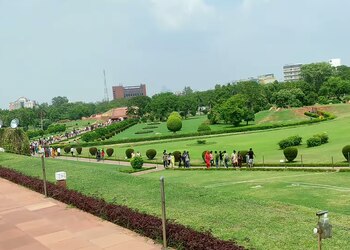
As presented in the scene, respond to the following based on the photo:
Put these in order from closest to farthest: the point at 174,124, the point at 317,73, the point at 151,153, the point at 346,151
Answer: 1. the point at 346,151
2. the point at 151,153
3. the point at 174,124
4. the point at 317,73

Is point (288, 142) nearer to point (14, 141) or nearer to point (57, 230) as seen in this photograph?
point (14, 141)

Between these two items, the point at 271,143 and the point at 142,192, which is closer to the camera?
the point at 142,192

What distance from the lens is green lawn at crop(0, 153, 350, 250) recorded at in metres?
7.11

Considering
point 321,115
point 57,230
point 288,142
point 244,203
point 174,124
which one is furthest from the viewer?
point 174,124

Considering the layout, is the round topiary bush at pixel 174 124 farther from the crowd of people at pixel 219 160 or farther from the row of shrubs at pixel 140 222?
the row of shrubs at pixel 140 222

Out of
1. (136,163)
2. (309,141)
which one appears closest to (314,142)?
(309,141)

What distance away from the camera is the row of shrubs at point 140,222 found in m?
7.00

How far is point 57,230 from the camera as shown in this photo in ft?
30.3

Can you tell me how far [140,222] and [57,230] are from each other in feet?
6.25

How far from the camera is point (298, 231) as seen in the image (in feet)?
23.8

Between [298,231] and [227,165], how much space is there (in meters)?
22.1

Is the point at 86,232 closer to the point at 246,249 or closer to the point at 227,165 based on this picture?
the point at 246,249

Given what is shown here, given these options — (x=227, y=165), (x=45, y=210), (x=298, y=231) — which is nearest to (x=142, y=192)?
(x=45, y=210)

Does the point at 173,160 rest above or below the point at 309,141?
below
